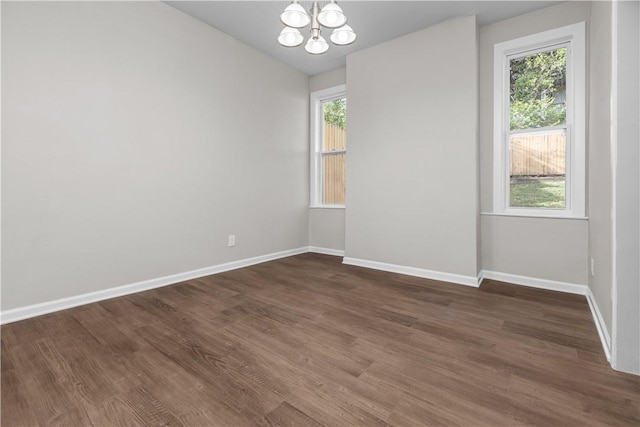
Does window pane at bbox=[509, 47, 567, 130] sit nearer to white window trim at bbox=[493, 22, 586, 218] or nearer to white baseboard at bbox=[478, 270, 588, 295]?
white window trim at bbox=[493, 22, 586, 218]

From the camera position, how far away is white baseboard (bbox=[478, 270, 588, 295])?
106 inches

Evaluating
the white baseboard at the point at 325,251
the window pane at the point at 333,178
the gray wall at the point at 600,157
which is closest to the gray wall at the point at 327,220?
the white baseboard at the point at 325,251

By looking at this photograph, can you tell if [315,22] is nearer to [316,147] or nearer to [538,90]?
[538,90]

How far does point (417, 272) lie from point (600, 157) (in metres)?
1.88

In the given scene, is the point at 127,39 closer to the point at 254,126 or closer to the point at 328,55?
the point at 254,126

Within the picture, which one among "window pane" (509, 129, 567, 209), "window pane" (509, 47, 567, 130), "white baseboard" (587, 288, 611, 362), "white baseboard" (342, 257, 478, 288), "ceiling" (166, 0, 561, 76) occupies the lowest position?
"white baseboard" (587, 288, 611, 362)

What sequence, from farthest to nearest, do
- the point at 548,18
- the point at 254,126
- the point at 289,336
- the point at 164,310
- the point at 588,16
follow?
1. the point at 254,126
2. the point at 548,18
3. the point at 588,16
4. the point at 164,310
5. the point at 289,336

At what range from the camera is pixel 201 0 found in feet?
9.26

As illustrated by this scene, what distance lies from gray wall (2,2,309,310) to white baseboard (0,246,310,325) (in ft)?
0.17

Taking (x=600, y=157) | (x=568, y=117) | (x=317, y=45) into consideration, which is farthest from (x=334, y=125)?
(x=600, y=157)

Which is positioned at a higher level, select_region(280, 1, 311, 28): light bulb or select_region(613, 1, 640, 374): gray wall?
select_region(280, 1, 311, 28): light bulb

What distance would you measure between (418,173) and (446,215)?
1.88 feet

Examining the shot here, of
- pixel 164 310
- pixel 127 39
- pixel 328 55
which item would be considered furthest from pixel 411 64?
pixel 164 310

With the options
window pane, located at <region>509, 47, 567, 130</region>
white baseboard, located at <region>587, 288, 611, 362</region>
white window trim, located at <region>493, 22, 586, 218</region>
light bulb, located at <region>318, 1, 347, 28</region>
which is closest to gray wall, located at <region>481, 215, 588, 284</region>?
white window trim, located at <region>493, 22, 586, 218</region>
